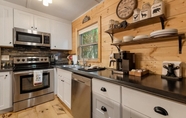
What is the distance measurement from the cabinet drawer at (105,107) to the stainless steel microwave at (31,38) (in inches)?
85.1

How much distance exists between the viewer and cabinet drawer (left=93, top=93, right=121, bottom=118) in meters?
0.98

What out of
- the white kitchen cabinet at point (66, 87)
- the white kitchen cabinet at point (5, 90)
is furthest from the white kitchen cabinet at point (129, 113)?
the white kitchen cabinet at point (5, 90)

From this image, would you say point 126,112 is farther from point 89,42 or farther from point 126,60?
point 89,42

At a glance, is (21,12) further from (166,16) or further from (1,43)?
(166,16)

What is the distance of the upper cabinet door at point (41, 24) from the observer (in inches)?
100

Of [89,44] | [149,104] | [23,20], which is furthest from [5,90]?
[149,104]

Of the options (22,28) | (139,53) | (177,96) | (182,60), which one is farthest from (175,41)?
(22,28)

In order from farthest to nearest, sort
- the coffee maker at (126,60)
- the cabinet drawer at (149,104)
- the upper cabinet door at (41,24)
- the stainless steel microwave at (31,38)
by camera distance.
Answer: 1. the upper cabinet door at (41,24)
2. the stainless steel microwave at (31,38)
3. the coffee maker at (126,60)
4. the cabinet drawer at (149,104)

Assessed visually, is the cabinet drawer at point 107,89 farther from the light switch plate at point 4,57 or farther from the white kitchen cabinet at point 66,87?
the light switch plate at point 4,57

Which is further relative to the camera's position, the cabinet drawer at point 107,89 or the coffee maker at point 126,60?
the coffee maker at point 126,60

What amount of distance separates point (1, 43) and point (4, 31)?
28 centimetres

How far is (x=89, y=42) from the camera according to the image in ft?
8.47

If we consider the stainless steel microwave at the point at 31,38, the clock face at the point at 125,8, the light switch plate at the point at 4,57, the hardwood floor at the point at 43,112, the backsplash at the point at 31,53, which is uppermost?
the clock face at the point at 125,8

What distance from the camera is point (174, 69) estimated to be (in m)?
0.99
